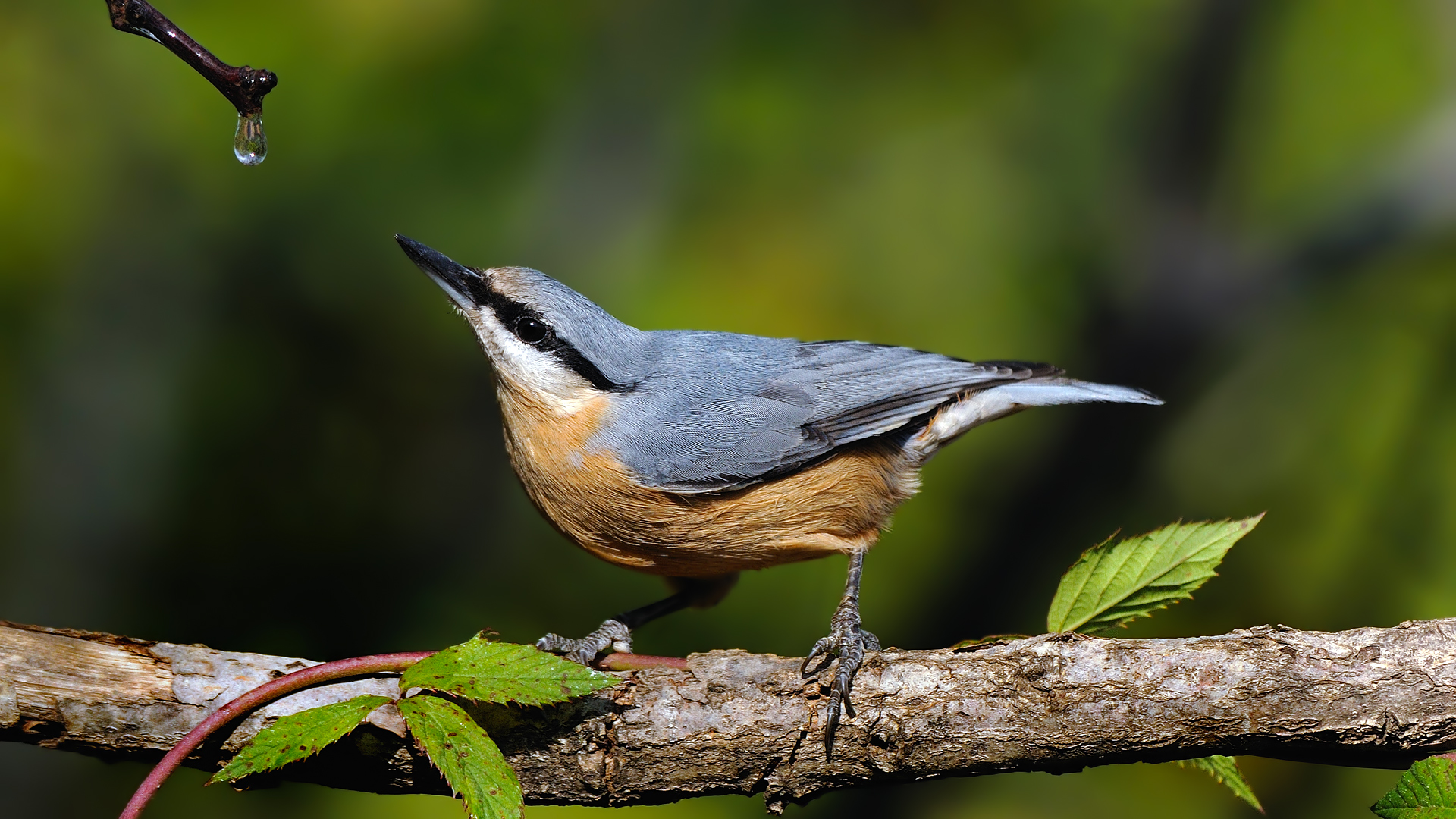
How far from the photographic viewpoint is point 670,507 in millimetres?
2924

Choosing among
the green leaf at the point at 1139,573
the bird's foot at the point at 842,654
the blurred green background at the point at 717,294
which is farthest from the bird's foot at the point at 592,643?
the blurred green background at the point at 717,294

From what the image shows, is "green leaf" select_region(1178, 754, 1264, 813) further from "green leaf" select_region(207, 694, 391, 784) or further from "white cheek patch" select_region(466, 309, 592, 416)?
"white cheek patch" select_region(466, 309, 592, 416)

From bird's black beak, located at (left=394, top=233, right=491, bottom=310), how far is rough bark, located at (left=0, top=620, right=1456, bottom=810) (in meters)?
1.22

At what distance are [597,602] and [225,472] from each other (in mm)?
2059

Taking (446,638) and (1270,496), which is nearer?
(446,638)

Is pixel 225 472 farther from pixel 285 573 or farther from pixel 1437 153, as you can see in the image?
pixel 1437 153

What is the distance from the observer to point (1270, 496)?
5.71 meters

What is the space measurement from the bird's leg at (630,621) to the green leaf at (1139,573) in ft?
3.75

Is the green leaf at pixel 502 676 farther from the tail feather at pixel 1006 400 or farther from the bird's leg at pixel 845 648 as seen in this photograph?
the tail feather at pixel 1006 400

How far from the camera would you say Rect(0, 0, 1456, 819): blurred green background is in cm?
513

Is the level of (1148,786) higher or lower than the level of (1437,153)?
lower

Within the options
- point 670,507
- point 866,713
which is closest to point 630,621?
point 670,507

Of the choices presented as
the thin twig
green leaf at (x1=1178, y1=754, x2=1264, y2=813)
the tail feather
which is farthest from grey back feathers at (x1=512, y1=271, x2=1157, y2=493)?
the thin twig

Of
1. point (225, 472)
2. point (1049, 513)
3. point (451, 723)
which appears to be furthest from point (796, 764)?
point (225, 472)
